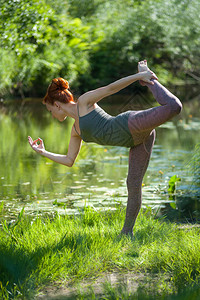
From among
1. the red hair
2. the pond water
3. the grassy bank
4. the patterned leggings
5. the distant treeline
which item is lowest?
the distant treeline

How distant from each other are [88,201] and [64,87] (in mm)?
2560

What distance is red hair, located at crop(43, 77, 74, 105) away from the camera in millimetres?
4407

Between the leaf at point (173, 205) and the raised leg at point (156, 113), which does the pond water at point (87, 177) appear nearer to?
the leaf at point (173, 205)

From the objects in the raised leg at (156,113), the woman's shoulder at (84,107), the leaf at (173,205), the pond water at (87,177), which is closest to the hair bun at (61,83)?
the woman's shoulder at (84,107)

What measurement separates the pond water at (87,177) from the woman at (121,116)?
4.00 ft

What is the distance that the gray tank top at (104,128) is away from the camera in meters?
4.21

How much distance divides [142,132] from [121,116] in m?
0.22

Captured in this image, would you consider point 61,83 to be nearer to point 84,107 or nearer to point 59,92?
point 59,92

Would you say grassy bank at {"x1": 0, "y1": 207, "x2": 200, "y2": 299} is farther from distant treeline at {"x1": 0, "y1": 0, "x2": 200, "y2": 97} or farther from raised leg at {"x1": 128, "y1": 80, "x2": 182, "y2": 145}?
distant treeline at {"x1": 0, "y1": 0, "x2": 200, "y2": 97}

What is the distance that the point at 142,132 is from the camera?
14.0 feet

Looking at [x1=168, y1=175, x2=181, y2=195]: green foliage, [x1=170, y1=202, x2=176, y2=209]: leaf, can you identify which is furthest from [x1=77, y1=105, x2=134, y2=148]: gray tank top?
[x1=168, y1=175, x2=181, y2=195]: green foliage

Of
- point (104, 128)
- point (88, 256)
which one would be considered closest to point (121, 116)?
point (104, 128)

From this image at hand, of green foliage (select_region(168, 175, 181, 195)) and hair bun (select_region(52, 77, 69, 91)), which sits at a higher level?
hair bun (select_region(52, 77, 69, 91))

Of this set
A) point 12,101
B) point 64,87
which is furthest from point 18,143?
point 12,101
